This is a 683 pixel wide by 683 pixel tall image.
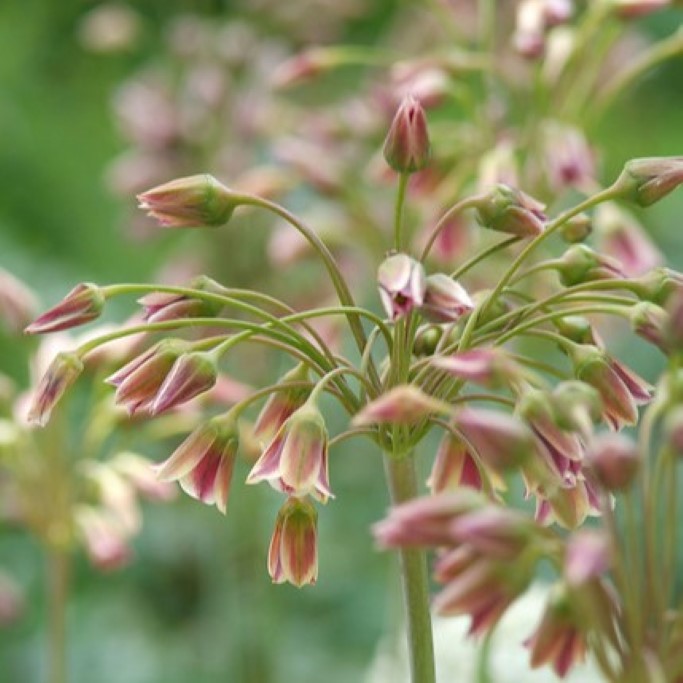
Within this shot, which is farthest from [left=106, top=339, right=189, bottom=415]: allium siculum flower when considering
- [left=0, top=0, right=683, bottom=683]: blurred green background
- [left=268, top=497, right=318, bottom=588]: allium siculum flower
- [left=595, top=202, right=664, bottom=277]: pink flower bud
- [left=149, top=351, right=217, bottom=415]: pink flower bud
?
[left=0, top=0, right=683, bottom=683]: blurred green background

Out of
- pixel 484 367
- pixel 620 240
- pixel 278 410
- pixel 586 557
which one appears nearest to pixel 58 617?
pixel 278 410

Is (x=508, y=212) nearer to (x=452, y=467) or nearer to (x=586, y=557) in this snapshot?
(x=452, y=467)

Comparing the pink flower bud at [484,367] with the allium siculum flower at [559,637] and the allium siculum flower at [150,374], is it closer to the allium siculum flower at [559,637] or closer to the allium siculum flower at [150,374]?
the allium siculum flower at [559,637]

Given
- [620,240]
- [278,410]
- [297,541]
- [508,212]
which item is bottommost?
[297,541]

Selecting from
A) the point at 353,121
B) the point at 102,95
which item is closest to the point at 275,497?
the point at 353,121

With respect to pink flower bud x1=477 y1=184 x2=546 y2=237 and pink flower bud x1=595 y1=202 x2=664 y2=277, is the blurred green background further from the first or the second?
pink flower bud x1=477 y1=184 x2=546 y2=237

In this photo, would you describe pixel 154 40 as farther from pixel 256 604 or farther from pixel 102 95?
pixel 256 604
